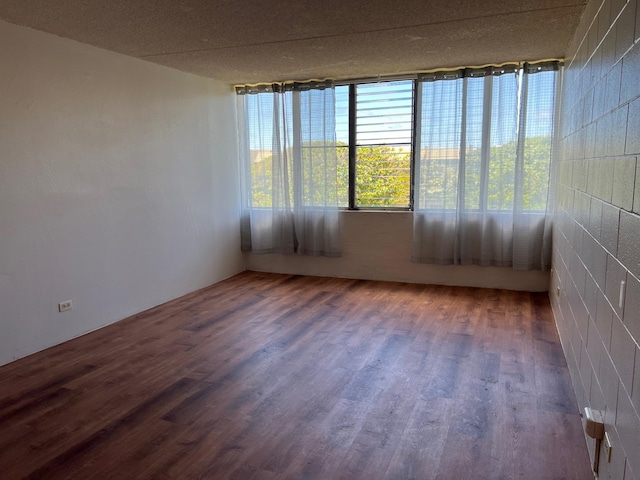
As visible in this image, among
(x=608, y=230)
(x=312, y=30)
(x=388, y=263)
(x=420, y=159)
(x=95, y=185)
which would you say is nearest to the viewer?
(x=608, y=230)

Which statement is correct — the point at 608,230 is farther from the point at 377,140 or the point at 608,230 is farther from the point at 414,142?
the point at 377,140

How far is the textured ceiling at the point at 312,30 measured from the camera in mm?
2881

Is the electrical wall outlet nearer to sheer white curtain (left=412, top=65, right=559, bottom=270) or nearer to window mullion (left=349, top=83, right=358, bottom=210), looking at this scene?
window mullion (left=349, top=83, right=358, bottom=210)

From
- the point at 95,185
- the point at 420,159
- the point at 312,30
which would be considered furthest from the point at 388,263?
the point at 95,185

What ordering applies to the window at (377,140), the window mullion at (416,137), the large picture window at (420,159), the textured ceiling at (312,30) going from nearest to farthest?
the textured ceiling at (312,30) → the large picture window at (420,159) → the window mullion at (416,137) → the window at (377,140)

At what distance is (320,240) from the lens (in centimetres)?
548

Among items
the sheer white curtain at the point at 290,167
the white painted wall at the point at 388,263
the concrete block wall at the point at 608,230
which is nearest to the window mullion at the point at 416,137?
the white painted wall at the point at 388,263

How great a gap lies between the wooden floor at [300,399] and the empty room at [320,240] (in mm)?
17

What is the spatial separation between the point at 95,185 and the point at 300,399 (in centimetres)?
250

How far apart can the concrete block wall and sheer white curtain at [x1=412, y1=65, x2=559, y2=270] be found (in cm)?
146

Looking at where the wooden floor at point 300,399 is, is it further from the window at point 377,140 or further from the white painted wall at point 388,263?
the window at point 377,140

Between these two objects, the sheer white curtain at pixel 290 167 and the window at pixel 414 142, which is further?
the sheer white curtain at pixel 290 167

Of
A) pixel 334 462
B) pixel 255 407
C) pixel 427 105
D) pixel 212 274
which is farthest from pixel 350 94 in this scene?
pixel 334 462

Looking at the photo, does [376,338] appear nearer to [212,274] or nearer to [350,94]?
[212,274]
